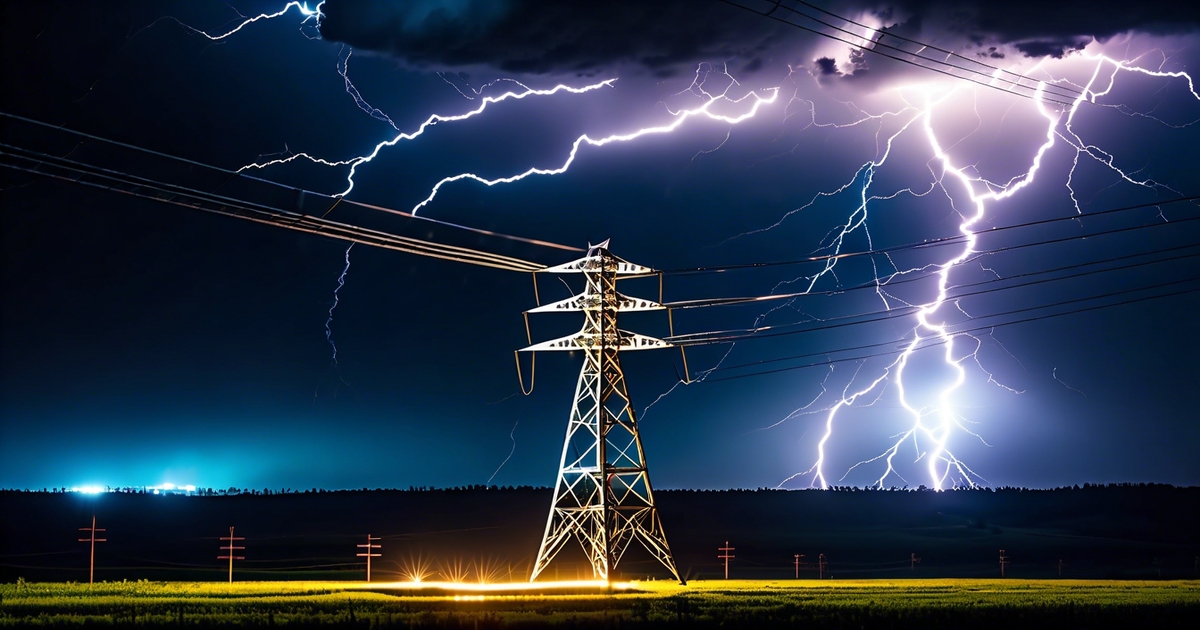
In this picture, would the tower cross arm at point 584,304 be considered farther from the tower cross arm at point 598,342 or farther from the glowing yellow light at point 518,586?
the glowing yellow light at point 518,586

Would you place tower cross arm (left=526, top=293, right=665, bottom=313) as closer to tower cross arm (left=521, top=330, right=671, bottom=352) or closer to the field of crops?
tower cross arm (left=521, top=330, right=671, bottom=352)

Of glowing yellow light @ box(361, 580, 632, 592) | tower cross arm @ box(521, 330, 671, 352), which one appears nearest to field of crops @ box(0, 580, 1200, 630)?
glowing yellow light @ box(361, 580, 632, 592)

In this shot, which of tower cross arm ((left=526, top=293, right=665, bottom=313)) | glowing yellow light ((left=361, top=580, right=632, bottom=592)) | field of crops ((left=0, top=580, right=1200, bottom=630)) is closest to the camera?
field of crops ((left=0, top=580, right=1200, bottom=630))

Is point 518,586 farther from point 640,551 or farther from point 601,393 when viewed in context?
point 640,551

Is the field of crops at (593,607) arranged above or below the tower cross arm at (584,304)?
below

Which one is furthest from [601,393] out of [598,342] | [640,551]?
[640,551]

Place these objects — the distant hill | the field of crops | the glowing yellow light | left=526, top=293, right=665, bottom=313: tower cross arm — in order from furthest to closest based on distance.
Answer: the distant hill → left=526, top=293, right=665, bottom=313: tower cross arm → the glowing yellow light → the field of crops

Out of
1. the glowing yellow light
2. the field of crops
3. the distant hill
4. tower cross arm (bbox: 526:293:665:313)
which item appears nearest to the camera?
the field of crops

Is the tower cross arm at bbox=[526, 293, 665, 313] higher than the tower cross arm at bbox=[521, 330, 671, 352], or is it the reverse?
the tower cross arm at bbox=[526, 293, 665, 313]

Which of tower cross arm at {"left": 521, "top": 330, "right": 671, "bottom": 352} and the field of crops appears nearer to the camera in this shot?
the field of crops

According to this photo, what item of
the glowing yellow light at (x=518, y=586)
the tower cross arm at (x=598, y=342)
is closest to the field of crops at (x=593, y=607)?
the glowing yellow light at (x=518, y=586)
